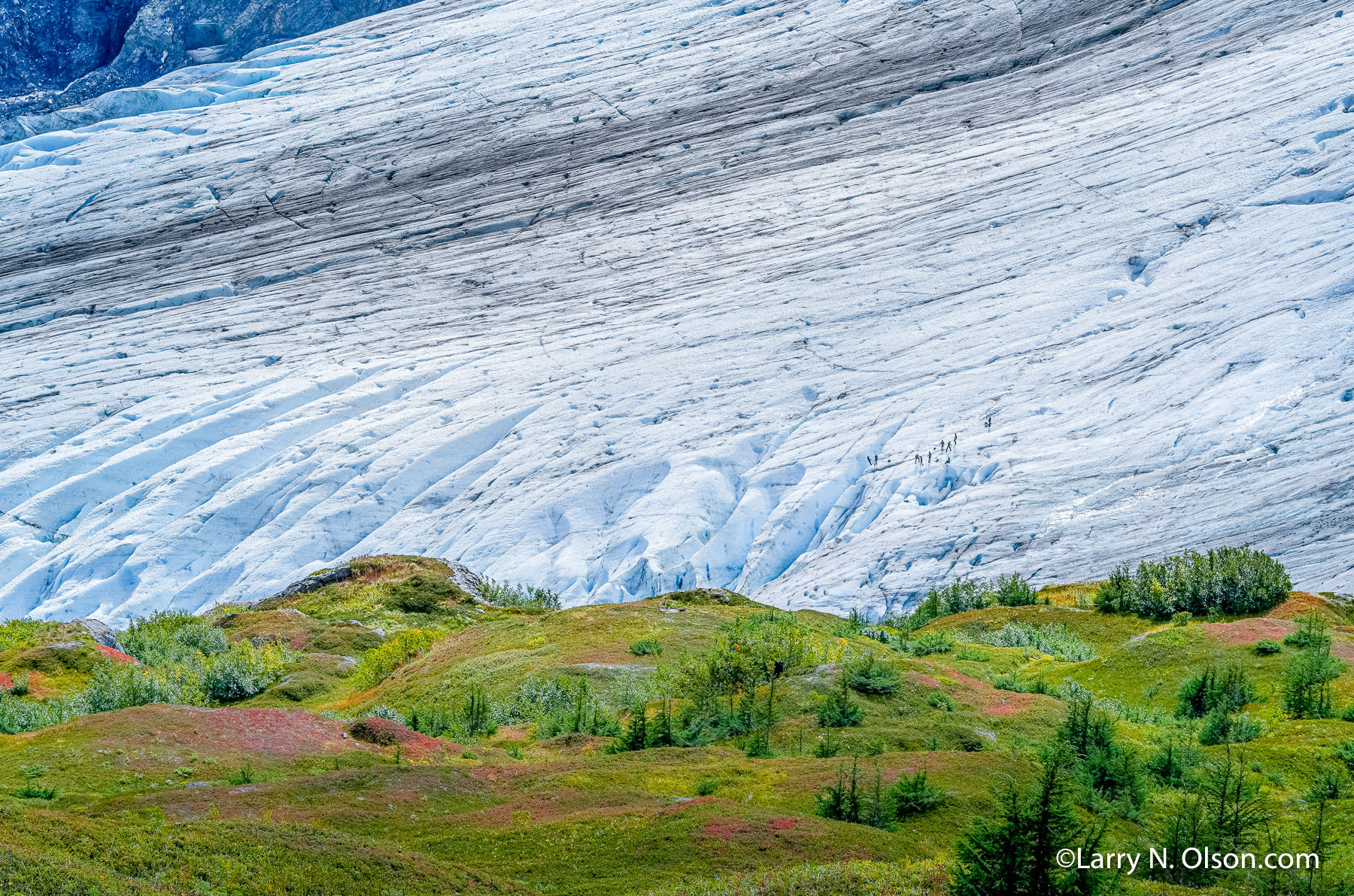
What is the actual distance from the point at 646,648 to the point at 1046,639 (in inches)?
360

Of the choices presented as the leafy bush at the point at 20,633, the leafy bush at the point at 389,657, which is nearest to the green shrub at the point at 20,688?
the leafy bush at the point at 20,633

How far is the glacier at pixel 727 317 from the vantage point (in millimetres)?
34062

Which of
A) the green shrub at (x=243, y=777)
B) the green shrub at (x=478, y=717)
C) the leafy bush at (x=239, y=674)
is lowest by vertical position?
the leafy bush at (x=239, y=674)

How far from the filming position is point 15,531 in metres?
42.5

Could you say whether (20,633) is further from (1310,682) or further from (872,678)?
(1310,682)

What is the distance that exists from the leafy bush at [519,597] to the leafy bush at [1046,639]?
13049mm

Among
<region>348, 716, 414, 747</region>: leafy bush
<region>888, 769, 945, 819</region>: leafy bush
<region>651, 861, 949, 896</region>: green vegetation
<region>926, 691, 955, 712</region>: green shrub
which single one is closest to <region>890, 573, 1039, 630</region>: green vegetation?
<region>926, 691, 955, 712</region>: green shrub

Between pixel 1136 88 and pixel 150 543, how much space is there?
4716 centimetres

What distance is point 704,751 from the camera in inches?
616

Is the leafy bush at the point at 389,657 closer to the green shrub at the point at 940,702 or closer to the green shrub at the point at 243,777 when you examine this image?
the green shrub at the point at 243,777

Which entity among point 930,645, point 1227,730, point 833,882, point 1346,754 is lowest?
point 930,645

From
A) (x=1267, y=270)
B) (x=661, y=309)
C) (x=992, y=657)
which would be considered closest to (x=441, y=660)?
(x=992, y=657)

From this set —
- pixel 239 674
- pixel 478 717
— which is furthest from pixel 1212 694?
pixel 239 674

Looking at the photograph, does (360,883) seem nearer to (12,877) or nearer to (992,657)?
(12,877)
